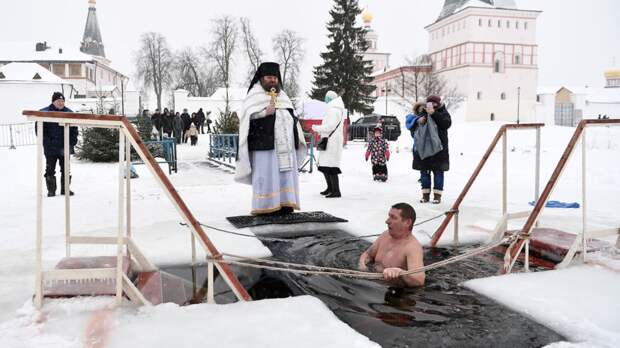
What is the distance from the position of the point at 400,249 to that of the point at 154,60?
5984 cm

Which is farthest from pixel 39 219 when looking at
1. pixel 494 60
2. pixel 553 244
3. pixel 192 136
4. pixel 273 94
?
pixel 494 60

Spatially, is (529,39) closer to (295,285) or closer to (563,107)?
(563,107)

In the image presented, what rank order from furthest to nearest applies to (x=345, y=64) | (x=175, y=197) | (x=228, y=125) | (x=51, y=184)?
1. (x=345, y=64)
2. (x=228, y=125)
3. (x=51, y=184)
4. (x=175, y=197)

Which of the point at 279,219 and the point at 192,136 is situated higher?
the point at 192,136

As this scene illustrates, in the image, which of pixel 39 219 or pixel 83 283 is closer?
pixel 39 219

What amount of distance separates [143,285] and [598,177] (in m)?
10.3

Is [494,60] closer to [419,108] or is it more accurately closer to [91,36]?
[419,108]

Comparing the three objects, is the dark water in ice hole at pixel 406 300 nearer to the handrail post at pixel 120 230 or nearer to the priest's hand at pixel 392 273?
the priest's hand at pixel 392 273

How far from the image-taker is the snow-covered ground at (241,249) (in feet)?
9.21

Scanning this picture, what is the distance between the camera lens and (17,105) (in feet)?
138

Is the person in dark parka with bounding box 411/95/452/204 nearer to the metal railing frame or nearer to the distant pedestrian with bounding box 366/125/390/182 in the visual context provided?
the distant pedestrian with bounding box 366/125/390/182

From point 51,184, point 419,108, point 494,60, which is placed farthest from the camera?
point 494,60

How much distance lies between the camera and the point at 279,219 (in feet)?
19.9

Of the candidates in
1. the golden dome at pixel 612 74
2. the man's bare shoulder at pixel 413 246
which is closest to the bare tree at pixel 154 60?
the man's bare shoulder at pixel 413 246
